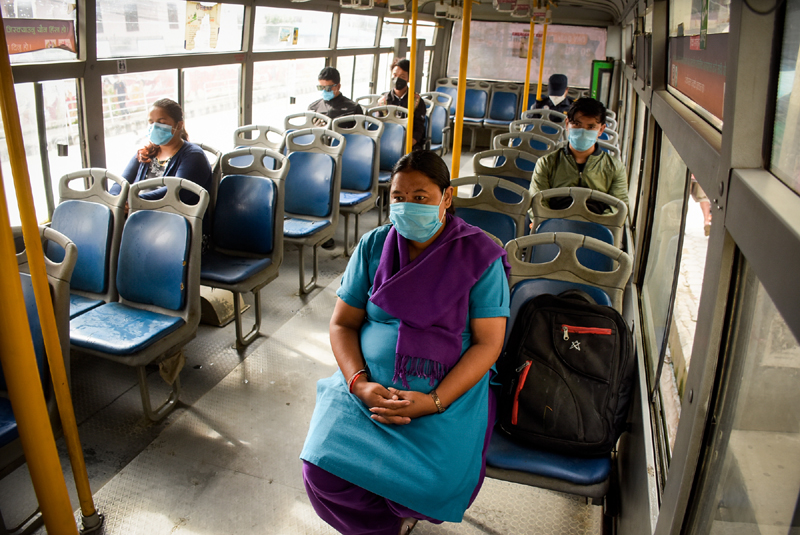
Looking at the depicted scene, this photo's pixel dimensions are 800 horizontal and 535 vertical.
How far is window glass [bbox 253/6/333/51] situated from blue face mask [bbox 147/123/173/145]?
273 centimetres

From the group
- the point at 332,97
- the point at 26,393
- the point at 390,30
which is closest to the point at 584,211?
the point at 26,393

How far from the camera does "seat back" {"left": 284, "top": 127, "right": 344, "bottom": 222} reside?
4.93 meters

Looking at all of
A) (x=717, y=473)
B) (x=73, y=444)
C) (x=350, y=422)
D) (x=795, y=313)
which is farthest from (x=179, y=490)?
(x=795, y=313)

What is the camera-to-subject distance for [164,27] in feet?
16.2

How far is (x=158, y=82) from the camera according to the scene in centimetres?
497

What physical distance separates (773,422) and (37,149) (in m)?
4.28

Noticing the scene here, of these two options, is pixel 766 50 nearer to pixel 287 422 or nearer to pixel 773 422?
pixel 773 422

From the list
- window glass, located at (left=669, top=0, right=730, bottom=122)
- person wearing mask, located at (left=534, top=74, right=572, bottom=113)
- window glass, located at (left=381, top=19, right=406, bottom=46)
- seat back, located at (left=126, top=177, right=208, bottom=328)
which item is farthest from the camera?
window glass, located at (left=381, top=19, right=406, bottom=46)

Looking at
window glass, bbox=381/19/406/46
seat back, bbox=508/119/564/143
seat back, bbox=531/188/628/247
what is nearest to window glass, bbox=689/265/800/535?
seat back, bbox=531/188/628/247

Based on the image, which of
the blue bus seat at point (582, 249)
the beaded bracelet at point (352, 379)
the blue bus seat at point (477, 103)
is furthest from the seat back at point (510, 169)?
the blue bus seat at point (477, 103)

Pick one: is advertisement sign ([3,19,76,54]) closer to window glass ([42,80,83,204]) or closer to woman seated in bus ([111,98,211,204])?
window glass ([42,80,83,204])

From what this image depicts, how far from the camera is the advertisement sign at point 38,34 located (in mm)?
3551

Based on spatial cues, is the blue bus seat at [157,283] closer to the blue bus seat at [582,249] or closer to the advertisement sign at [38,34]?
the advertisement sign at [38,34]

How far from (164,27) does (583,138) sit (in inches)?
137
